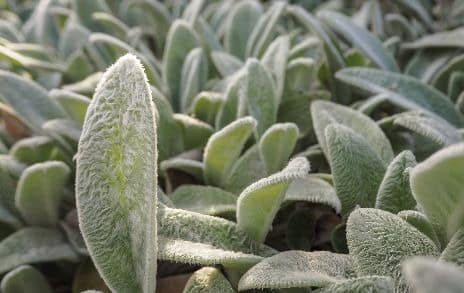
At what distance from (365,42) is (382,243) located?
0.77 meters

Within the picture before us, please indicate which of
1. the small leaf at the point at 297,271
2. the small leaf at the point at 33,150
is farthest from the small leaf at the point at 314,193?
the small leaf at the point at 33,150

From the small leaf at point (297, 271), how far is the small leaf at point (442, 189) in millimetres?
129

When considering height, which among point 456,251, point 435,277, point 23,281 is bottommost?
point 23,281

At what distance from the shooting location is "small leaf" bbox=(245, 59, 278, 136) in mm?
1095

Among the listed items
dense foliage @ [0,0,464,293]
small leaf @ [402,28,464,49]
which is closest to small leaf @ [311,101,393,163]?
dense foliage @ [0,0,464,293]

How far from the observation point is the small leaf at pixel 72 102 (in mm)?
1086

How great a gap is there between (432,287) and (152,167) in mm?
428

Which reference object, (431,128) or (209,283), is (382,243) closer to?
(209,283)

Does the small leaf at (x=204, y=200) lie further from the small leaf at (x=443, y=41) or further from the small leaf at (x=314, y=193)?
the small leaf at (x=443, y=41)

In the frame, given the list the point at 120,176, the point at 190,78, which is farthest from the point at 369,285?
the point at 190,78

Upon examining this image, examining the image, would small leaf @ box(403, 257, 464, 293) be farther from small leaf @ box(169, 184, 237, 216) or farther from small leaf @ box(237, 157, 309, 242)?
small leaf @ box(169, 184, 237, 216)

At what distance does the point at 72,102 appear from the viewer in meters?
1.10

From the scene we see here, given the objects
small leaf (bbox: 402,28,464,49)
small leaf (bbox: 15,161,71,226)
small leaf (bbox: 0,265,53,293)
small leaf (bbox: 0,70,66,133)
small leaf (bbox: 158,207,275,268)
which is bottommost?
small leaf (bbox: 0,265,53,293)

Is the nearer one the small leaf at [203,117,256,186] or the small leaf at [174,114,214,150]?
the small leaf at [203,117,256,186]
